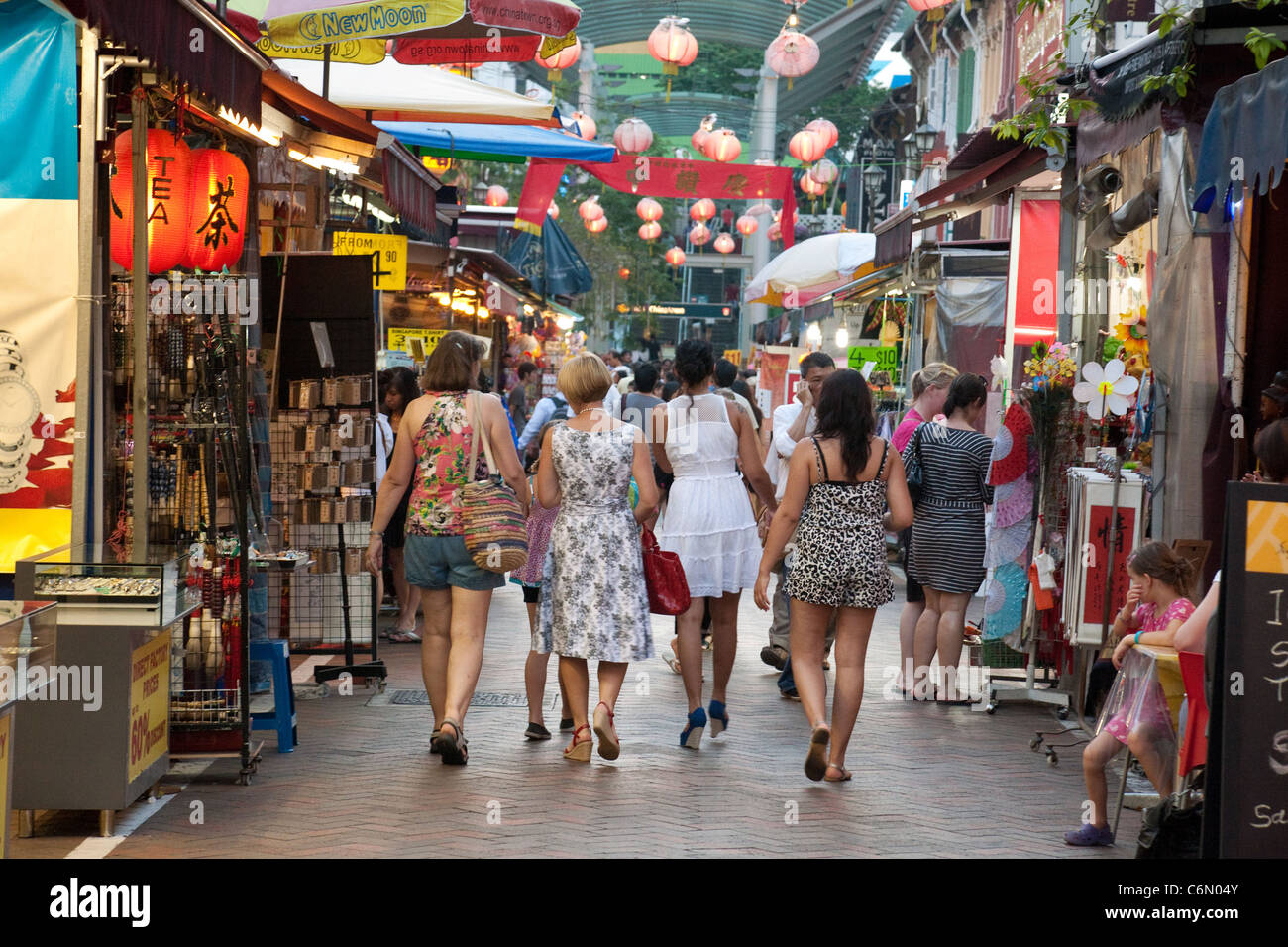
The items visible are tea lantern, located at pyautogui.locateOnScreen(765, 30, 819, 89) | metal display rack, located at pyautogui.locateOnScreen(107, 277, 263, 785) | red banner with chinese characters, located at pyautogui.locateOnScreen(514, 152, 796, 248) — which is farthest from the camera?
red banner with chinese characters, located at pyautogui.locateOnScreen(514, 152, 796, 248)

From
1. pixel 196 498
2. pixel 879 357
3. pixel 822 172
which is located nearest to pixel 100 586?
pixel 196 498

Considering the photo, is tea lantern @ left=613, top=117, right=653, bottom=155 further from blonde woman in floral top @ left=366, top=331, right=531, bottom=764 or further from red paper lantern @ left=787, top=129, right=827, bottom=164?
blonde woman in floral top @ left=366, top=331, right=531, bottom=764

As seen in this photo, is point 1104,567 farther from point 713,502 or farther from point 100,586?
point 100,586

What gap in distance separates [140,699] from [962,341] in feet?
38.0

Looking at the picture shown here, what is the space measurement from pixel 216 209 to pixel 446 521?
188 cm

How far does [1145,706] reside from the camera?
5.67m

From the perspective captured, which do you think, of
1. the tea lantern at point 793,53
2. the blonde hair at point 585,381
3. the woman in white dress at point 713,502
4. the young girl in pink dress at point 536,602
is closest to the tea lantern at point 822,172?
the tea lantern at point 793,53

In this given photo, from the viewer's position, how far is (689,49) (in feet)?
62.6

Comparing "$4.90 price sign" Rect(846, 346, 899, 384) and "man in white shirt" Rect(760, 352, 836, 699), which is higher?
"$4.90 price sign" Rect(846, 346, 899, 384)

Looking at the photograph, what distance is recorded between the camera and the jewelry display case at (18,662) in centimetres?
427

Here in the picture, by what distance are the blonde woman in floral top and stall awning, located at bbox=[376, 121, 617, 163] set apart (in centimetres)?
503

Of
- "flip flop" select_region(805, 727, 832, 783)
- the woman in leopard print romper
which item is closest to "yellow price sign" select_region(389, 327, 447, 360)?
the woman in leopard print romper

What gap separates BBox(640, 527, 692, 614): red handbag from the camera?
7.24m
